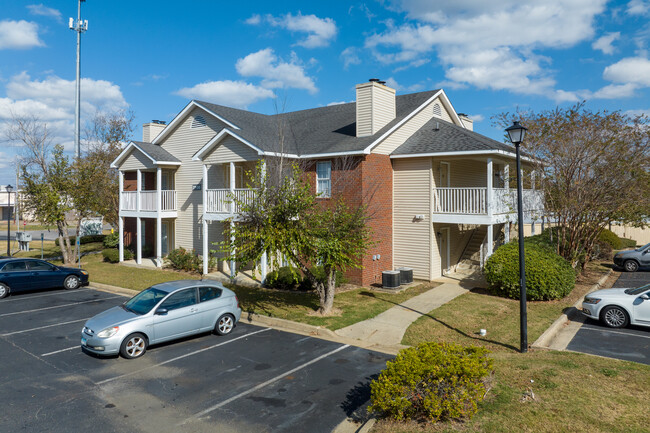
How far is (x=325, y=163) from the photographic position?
19.4m

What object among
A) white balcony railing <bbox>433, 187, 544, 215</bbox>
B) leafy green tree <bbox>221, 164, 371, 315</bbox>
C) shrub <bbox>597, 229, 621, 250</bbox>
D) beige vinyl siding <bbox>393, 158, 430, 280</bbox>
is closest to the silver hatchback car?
leafy green tree <bbox>221, 164, 371, 315</bbox>

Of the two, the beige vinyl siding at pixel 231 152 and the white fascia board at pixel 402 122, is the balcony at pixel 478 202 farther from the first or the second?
the beige vinyl siding at pixel 231 152

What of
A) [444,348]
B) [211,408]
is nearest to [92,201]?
[211,408]

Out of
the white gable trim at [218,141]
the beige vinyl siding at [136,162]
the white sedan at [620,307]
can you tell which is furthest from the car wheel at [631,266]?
the beige vinyl siding at [136,162]

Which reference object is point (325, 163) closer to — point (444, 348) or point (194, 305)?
point (194, 305)

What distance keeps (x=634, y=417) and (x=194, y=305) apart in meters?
9.36

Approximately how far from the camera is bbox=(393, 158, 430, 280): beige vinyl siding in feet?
63.5

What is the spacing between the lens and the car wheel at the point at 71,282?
60.7 feet

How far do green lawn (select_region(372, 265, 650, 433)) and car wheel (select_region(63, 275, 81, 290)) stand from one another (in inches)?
571

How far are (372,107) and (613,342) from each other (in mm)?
12625

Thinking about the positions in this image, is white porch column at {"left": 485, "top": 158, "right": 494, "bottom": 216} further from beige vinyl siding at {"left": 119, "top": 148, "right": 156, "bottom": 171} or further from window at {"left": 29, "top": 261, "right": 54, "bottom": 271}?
window at {"left": 29, "top": 261, "right": 54, "bottom": 271}

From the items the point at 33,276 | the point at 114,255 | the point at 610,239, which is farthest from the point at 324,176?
the point at 610,239

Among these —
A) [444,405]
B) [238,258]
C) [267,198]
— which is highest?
[267,198]

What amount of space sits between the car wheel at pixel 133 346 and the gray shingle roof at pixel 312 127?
367 inches
